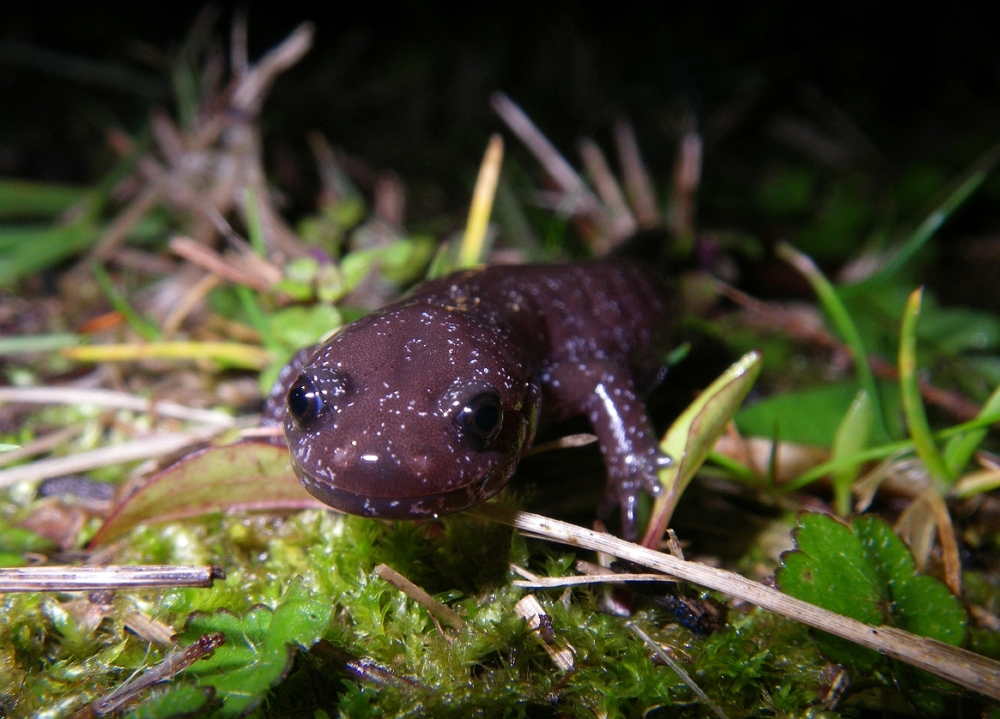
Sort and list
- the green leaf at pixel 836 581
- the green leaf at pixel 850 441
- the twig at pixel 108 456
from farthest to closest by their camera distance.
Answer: the twig at pixel 108 456 < the green leaf at pixel 850 441 < the green leaf at pixel 836 581

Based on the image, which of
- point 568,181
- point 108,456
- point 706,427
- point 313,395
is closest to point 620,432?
point 706,427

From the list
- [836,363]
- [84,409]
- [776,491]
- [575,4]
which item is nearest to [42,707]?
[84,409]

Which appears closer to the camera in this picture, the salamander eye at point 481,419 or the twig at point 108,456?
the salamander eye at point 481,419

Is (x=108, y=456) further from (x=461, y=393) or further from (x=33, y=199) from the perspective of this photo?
(x=33, y=199)

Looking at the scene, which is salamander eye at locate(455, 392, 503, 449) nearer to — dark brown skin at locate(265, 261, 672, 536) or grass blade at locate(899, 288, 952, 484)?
dark brown skin at locate(265, 261, 672, 536)

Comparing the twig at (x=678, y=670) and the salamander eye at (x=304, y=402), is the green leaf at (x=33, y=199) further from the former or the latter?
the twig at (x=678, y=670)

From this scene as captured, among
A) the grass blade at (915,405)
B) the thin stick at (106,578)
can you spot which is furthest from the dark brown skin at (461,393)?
the grass blade at (915,405)

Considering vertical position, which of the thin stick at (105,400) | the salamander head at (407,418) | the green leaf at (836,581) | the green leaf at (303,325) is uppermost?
the salamander head at (407,418)
